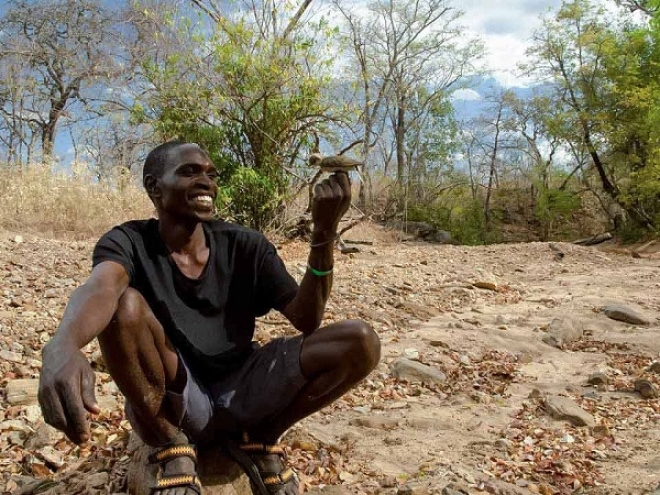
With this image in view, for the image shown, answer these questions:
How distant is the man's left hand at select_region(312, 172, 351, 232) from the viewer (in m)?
1.72

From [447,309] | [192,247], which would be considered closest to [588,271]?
[447,309]

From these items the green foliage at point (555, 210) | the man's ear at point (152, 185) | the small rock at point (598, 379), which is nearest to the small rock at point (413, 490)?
the man's ear at point (152, 185)

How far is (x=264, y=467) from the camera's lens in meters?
1.96

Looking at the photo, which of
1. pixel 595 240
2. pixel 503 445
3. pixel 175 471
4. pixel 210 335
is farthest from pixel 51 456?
pixel 595 240

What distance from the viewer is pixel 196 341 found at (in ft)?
6.25

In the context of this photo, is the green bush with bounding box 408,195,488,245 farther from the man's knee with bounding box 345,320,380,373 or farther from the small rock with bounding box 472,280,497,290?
the man's knee with bounding box 345,320,380,373

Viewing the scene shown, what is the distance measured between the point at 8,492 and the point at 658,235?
14.2 m

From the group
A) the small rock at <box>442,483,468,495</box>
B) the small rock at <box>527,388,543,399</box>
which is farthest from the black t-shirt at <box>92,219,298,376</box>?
the small rock at <box>527,388,543,399</box>

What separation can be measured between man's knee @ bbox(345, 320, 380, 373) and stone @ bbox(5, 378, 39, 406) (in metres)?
1.78

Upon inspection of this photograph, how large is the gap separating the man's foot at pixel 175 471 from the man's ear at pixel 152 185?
802 mm

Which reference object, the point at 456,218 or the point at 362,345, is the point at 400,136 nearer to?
the point at 456,218

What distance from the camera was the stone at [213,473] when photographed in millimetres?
1979

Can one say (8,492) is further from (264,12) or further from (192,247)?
(264,12)

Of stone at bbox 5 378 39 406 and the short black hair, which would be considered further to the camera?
stone at bbox 5 378 39 406
